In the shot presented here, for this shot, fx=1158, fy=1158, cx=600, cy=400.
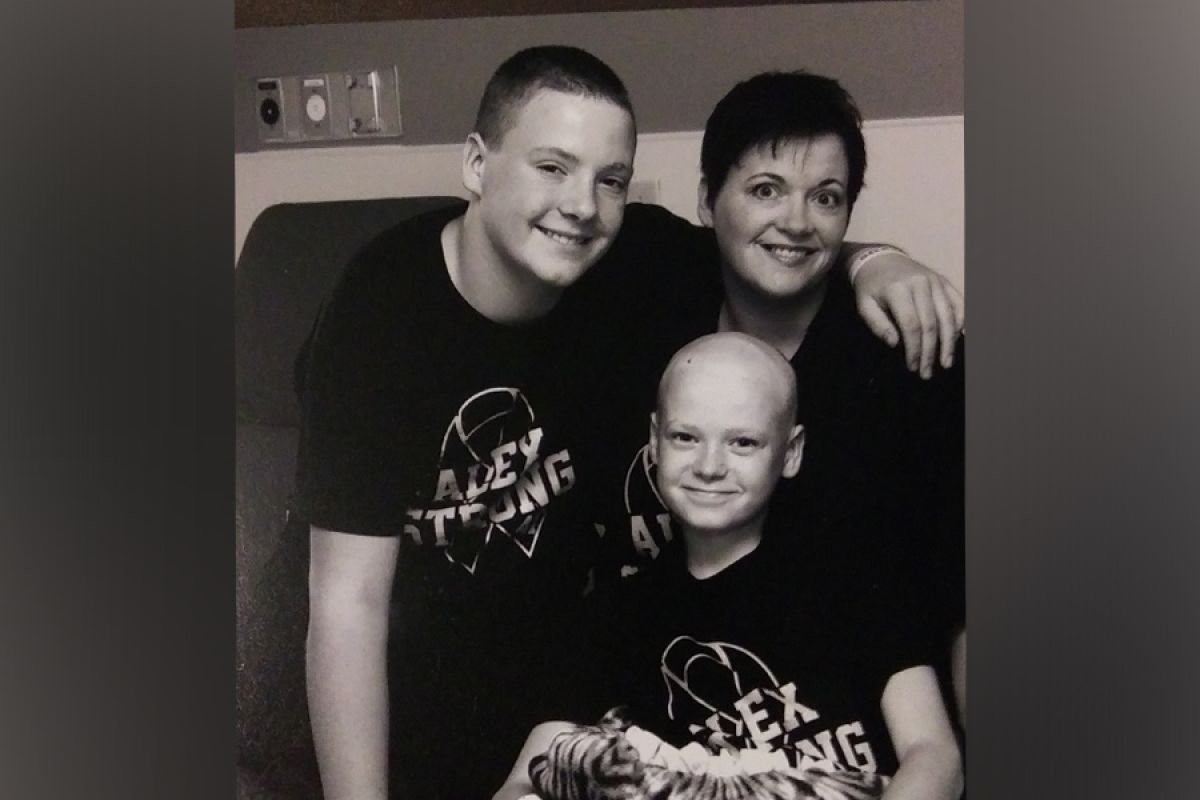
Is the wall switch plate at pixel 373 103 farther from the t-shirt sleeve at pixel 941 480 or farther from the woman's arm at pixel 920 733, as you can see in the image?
the woman's arm at pixel 920 733

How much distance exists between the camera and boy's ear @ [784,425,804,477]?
Result: 1.45 metres

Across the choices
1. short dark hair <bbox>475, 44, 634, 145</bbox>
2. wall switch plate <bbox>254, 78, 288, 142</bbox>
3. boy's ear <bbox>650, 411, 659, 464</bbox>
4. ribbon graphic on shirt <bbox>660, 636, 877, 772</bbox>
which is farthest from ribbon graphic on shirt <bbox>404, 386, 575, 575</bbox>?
wall switch plate <bbox>254, 78, 288, 142</bbox>

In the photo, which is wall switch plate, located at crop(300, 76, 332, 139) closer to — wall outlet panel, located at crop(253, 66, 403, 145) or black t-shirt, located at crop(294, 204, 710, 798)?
wall outlet panel, located at crop(253, 66, 403, 145)

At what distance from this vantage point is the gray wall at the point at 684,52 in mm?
1459

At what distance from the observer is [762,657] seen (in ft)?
4.72

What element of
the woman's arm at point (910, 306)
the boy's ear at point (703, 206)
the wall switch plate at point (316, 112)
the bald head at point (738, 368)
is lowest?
the bald head at point (738, 368)

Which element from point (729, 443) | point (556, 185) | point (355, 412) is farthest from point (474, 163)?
point (729, 443)

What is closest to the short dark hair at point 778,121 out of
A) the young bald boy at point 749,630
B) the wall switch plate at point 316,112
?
the young bald boy at point 749,630

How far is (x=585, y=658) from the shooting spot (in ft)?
4.80

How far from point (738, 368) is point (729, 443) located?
0.10 metres
